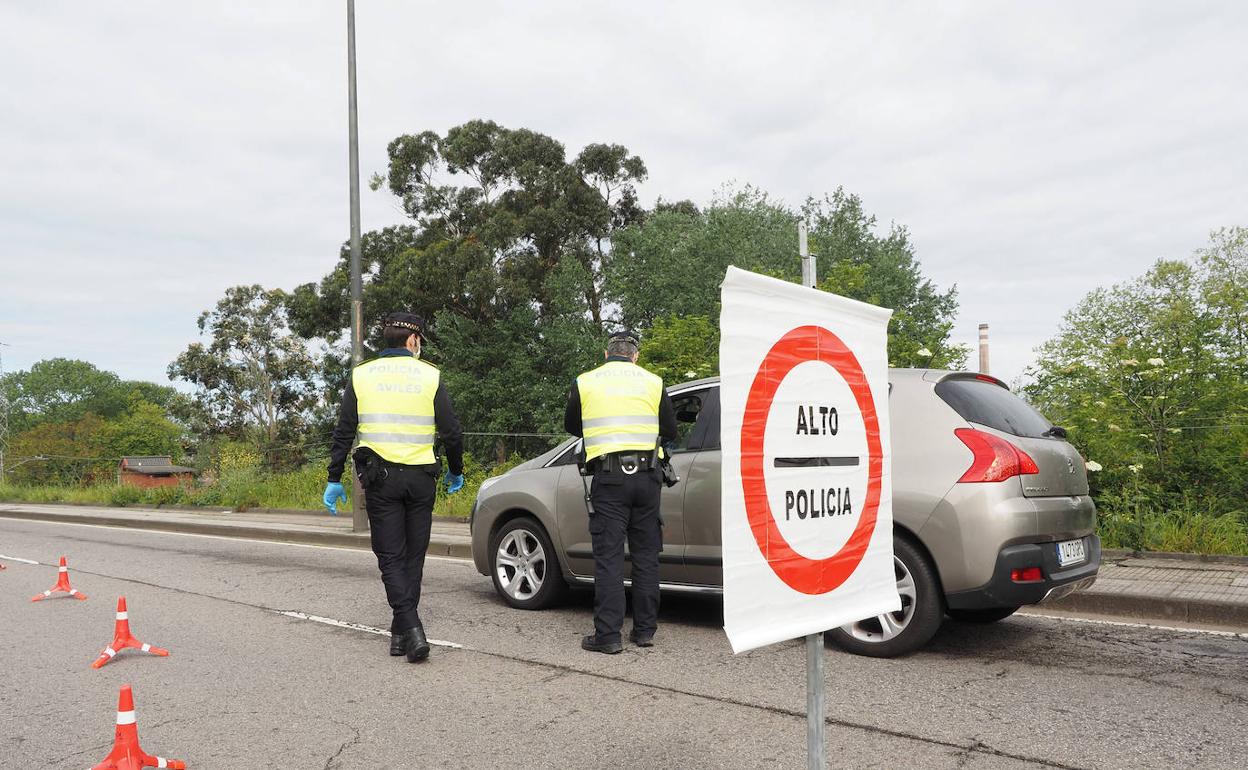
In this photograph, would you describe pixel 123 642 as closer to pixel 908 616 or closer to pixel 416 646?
pixel 416 646

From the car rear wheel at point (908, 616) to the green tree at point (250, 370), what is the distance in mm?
50632

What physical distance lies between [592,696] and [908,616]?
1.80 meters

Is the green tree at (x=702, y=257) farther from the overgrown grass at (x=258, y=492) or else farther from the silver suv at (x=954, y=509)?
the silver suv at (x=954, y=509)

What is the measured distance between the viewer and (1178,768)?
354 cm

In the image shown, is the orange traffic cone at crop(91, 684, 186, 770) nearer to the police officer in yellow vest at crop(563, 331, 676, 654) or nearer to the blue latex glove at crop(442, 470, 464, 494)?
the blue latex glove at crop(442, 470, 464, 494)

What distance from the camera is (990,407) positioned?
18.0ft

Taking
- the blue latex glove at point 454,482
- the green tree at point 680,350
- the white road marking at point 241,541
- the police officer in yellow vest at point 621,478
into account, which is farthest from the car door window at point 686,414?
the green tree at point 680,350

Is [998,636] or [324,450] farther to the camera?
[324,450]

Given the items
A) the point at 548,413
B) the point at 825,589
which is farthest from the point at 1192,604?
the point at 548,413

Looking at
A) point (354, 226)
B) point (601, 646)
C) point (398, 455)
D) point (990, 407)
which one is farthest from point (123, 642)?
point (354, 226)

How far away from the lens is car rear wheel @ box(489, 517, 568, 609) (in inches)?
268

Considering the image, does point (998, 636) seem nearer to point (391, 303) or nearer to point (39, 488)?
point (391, 303)

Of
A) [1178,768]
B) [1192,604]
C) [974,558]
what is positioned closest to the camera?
[1178,768]

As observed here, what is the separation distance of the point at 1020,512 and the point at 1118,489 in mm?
5239
